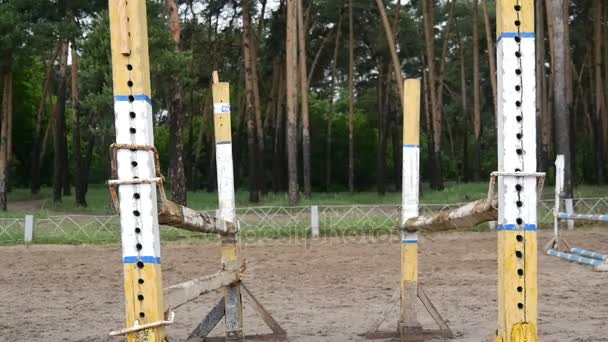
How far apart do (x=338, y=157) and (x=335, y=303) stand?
40.3 metres

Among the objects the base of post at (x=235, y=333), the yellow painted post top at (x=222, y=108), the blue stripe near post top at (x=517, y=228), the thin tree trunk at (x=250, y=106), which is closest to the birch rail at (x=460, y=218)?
Result: the blue stripe near post top at (x=517, y=228)

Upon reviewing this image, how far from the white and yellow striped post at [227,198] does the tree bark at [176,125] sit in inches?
675

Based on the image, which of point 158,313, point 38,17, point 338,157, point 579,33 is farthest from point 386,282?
point 338,157

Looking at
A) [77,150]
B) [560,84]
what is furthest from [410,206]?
[77,150]

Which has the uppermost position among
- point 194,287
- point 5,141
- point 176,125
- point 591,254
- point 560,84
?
point 560,84

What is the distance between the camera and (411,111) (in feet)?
23.7

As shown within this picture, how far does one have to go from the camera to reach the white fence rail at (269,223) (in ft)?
62.7

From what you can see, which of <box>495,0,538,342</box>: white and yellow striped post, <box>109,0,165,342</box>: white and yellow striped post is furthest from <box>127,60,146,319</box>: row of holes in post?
<box>495,0,538,342</box>: white and yellow striped post

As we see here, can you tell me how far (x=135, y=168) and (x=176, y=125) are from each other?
71.7ft

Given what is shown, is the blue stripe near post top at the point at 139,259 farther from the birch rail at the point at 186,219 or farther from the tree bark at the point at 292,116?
the tree bark at the point at 292,116

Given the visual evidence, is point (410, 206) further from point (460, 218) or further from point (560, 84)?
point (560, 84)

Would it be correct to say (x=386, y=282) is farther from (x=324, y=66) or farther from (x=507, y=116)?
(x=324, y=66)

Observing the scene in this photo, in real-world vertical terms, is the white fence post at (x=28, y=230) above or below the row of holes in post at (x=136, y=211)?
below

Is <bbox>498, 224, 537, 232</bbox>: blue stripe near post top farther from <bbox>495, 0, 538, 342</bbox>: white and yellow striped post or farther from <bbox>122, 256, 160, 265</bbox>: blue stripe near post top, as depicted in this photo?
<bbox>122, 256, 160, 265</bbox>: blue stripe near post top
